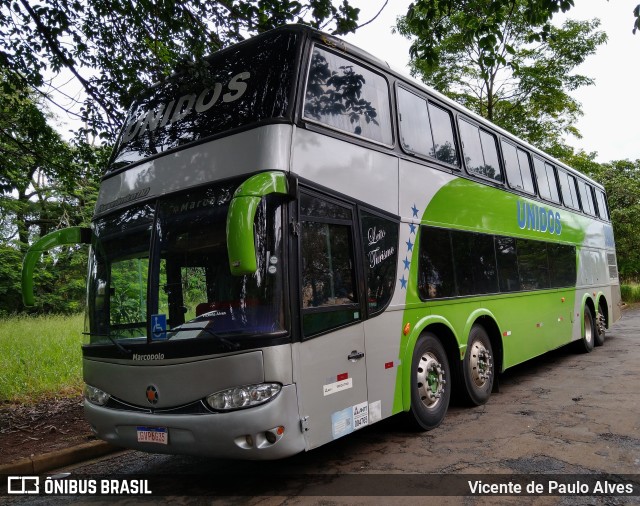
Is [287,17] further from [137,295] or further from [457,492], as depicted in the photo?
[457,492]

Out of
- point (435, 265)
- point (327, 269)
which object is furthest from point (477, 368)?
point (327, 269)

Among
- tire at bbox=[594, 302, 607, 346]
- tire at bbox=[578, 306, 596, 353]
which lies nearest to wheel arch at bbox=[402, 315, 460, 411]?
tire at bbox=[578, 306, 596, 353]

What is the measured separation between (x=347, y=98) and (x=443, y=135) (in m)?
2.13

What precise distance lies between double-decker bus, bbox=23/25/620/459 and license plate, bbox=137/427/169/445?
0.01 metres

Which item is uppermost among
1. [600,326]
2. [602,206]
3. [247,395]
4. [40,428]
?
[602,206]

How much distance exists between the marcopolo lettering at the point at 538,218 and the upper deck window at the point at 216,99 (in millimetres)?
5420

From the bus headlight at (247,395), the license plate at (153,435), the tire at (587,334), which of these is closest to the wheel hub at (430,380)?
the bus headlight at (247,395)

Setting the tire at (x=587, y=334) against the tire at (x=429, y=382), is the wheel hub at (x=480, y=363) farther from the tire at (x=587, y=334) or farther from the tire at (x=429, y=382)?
the tire at (x=587, y=334)

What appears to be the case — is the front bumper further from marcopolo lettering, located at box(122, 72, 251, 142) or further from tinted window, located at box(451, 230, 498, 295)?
tinted window, located at box(451, 230, 498, 295)

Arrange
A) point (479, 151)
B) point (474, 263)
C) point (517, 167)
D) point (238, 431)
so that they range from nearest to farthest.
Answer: point (238, 431), point (474, 263), point (479, 151), point (517, 167)

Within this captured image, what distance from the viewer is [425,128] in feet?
21.2

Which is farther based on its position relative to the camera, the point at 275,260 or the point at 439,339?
the point at 439,339

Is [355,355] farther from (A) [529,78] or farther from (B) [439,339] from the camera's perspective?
(A) [529,78]

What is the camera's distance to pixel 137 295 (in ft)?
14.5
